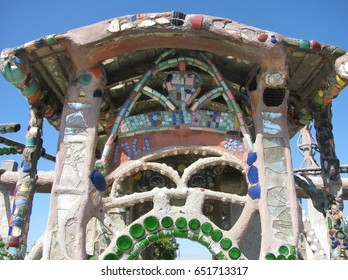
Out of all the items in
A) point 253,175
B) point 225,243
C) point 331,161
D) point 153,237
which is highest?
point 331,161

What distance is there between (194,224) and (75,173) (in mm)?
1930

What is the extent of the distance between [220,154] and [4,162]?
7379 millimetres

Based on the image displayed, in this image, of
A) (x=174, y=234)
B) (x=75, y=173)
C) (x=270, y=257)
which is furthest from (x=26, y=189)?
(x=270, y=257)

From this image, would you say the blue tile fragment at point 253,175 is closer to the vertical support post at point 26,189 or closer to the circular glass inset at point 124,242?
the circular glass inset at point 124,242

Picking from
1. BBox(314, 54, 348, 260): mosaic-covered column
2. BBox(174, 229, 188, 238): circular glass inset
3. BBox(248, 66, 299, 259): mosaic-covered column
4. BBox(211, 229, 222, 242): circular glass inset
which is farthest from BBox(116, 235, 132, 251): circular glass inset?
BBox(314, 54, 348, 260): mosaic-covered column

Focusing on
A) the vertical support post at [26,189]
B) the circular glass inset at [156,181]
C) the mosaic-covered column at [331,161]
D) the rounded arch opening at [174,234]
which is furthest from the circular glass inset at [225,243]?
the circular glass inset at [156,181]

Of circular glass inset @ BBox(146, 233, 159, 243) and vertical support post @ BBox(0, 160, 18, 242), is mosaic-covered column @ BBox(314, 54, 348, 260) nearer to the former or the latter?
circular glass inset @ BBox(146, 233, 159, 243)

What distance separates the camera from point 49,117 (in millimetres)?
7605

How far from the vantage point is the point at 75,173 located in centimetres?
622

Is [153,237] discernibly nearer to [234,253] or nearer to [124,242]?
[124,242]

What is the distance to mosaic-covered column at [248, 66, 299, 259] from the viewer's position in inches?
233

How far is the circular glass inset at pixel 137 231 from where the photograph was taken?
228 inches

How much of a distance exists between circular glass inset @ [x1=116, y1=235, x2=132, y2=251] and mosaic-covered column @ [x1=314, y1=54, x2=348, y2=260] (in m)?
3.57

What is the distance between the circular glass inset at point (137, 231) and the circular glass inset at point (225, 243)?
111 cm
